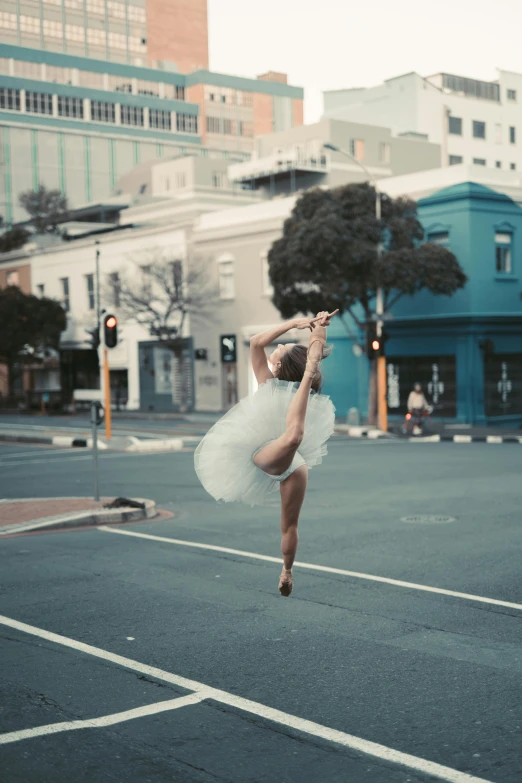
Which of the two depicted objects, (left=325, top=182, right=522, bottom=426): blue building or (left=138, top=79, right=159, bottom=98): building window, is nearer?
(left=325, top=182, right=522, bottom=426): blue building

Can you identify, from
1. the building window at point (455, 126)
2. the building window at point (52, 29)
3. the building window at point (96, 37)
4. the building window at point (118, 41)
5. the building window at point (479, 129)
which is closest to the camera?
the building window at point (52, 29)

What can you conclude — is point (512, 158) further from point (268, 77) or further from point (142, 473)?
point (142, 473)

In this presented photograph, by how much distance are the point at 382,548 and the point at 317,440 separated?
533 centimetres

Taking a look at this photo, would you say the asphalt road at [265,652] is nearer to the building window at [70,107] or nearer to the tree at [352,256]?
the tree at [352,256]

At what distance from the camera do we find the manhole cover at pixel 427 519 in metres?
12.8

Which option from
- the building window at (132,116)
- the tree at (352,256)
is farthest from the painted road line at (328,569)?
the building window at (132,116)

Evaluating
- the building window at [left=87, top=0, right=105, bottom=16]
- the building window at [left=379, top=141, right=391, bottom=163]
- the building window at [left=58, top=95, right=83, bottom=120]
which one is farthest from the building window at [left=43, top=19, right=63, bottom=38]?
the building window at [left=379, top=141, right=391, bottom=163]

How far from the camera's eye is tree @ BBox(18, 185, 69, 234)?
72000mm

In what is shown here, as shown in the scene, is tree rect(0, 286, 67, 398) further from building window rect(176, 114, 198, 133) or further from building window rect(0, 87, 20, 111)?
building window rect(176, 114, 198, 133)

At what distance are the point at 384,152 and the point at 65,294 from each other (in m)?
21.7

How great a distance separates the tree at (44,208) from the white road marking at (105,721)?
225ft

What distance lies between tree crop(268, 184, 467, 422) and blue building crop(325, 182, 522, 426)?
229cm

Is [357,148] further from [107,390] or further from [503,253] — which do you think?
[107,390]

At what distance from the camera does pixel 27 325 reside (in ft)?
171
